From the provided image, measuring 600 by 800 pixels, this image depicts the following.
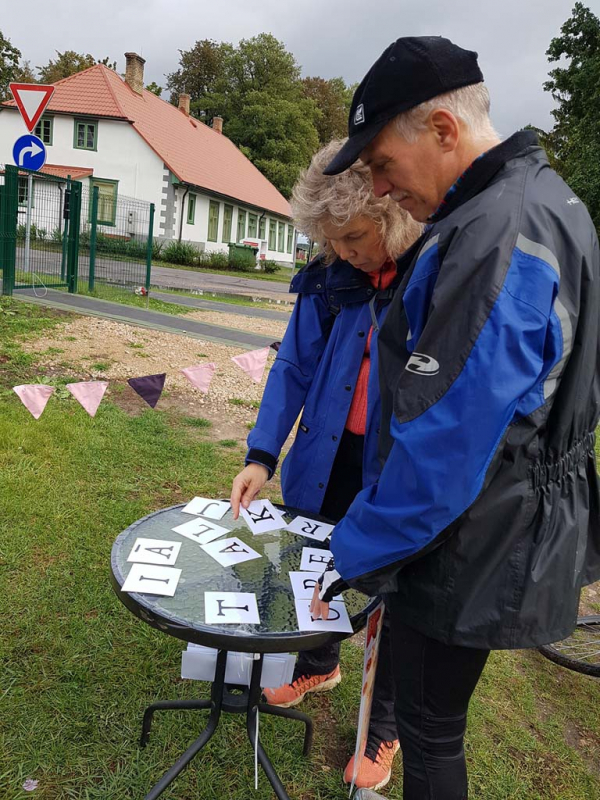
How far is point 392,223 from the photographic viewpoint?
1.90 m

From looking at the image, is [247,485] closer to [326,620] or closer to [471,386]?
[326,620]

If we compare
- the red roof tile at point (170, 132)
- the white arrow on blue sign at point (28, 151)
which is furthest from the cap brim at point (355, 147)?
the red roof tile at point (170, 132)

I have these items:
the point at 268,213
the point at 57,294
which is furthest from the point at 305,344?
the point at 268,213

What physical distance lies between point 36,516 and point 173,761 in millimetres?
1894

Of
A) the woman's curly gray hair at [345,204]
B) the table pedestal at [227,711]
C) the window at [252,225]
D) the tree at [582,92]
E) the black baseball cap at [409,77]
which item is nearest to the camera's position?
the black baseball cap at [409,77]

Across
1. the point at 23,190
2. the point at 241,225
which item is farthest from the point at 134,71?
the point at 23,190

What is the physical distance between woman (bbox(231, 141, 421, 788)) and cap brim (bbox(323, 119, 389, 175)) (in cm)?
41

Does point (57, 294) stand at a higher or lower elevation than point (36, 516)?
higher

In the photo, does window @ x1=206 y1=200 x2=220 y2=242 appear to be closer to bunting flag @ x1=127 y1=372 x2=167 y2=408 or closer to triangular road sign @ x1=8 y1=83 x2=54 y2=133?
triangular road sign @ x1=8 y1=83 x2=54 y2=133

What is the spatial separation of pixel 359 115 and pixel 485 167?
1.01 ft

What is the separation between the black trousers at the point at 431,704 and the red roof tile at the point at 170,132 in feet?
94.1

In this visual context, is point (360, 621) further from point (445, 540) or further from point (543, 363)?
point (543, 363)

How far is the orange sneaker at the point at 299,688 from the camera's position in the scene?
2582 mm

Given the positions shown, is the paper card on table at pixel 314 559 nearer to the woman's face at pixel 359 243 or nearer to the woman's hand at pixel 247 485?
the woman's hand at pixel 247 485
